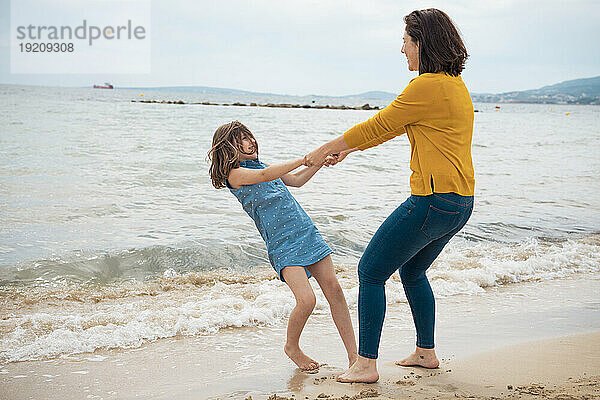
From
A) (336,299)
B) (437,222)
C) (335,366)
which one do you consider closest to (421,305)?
(336,299)

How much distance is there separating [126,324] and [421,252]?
2.53m

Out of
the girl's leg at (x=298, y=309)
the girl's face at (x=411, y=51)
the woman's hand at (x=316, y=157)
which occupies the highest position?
the girl's face at (x=411, y=51)

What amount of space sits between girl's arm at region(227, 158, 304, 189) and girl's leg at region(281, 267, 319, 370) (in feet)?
1.87

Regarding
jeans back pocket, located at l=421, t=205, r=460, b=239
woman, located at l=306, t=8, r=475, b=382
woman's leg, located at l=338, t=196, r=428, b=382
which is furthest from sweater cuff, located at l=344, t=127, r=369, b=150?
jeans back pocket, located at l=421, t=205, r=460, b=239

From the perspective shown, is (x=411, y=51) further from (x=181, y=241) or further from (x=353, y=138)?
(x=181, y=241)

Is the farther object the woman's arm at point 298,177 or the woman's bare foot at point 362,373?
the woman's arm at point 298,177

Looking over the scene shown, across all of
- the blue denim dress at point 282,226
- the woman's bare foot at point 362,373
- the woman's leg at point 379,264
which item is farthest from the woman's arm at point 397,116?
the woman's bare foot at point 362,373

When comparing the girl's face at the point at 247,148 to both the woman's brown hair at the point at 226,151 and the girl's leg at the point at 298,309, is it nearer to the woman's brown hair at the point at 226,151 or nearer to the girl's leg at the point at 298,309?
the woman's brown hair at the point at 226,151

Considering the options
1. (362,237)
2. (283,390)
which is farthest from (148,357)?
(362,237)

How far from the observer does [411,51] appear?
3.09m

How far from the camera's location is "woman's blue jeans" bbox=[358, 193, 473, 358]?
3019 millimetres

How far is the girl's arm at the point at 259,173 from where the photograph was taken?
3480mm

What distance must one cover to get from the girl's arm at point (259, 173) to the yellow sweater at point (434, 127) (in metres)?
0.54

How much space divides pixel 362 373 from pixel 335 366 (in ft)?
1.60
